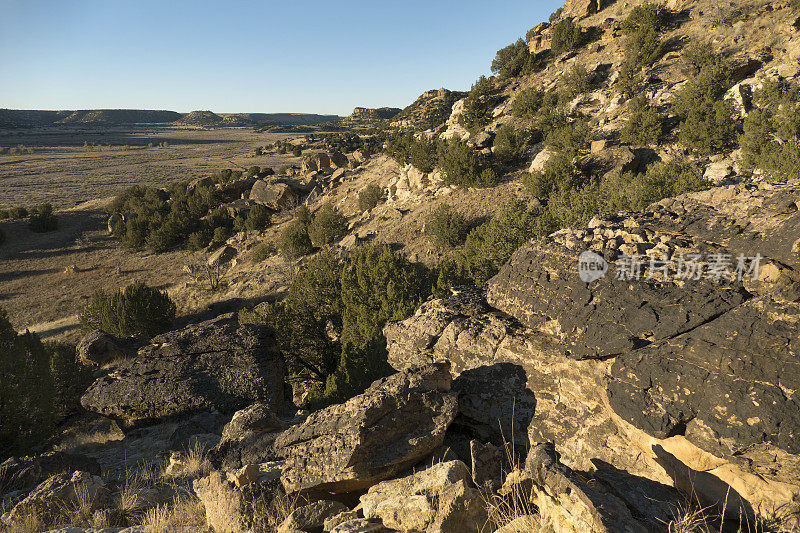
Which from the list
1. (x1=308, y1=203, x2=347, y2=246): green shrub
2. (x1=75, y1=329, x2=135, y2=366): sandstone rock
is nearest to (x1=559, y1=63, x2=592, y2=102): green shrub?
(x1=308, y1=203, x2=347, y2=246): green shrub

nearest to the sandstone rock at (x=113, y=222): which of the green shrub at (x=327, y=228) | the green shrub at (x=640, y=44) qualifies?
the green shrub at (x=327, y=228)

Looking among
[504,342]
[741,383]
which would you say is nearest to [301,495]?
[504,342]

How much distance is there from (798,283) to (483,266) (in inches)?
389

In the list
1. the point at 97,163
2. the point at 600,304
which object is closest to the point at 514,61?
the point at 600,304

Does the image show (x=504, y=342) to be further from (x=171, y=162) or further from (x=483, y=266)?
(x=171, y=162)

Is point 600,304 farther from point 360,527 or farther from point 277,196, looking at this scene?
point 277,196

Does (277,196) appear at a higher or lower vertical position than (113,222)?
higher

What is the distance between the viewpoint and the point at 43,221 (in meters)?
38.3

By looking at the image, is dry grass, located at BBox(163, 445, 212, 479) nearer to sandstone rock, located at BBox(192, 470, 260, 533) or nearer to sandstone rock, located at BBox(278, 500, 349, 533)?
sandstone rock, located at BBox(192, 470, 260, 533)

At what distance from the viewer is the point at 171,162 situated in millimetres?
80250

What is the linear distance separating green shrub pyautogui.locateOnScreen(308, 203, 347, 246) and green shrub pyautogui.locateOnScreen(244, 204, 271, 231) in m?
8.03

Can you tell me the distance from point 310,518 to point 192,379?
9.36 metres

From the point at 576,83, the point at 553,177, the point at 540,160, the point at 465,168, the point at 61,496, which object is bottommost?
the point at 61,496

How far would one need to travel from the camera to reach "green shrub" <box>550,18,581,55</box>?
32.7 metres
